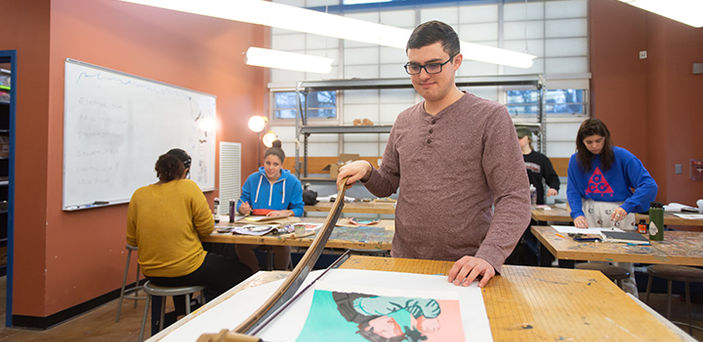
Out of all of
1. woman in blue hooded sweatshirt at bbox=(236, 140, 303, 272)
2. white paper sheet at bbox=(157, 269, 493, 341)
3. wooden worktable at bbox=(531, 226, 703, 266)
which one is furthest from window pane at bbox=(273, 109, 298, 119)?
white paper sheet at bbox=(157, 269, 493, 341)

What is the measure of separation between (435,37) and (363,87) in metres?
4.88

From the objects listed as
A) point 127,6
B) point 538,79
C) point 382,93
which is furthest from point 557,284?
point 382,93

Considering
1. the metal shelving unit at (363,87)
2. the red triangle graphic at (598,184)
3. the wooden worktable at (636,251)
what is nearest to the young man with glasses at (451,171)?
the wooden worktable at (636,251)

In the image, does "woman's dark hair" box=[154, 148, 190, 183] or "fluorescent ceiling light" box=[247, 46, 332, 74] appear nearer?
"woman's dark hair" box=[154, 148, 190, 183]

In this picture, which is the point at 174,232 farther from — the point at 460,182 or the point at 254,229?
the point at 460,182

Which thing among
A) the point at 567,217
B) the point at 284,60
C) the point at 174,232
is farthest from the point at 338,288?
the point at 284,60

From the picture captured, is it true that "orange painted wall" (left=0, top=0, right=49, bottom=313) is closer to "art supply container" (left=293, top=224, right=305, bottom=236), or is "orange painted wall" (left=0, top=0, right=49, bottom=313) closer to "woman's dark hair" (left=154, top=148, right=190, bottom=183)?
"woman's dark hair" (left=154, top=148, right=190, bottom=183)

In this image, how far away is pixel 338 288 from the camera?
0.89m

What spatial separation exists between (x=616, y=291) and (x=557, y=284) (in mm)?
123

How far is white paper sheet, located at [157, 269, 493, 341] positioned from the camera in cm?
69

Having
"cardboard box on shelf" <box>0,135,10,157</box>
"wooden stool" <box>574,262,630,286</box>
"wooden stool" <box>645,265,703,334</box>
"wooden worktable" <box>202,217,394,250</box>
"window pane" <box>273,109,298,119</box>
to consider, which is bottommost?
"wooden stool" <box>645,265,703,334</box>

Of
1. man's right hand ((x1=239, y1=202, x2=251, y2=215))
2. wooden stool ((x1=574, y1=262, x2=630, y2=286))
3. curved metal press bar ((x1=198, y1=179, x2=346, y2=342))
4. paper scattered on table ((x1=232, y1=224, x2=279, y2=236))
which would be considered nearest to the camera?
curved metal press bar ((x1=198, y1=179, x2=346, y2=342))

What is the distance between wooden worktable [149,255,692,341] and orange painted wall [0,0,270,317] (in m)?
2.70

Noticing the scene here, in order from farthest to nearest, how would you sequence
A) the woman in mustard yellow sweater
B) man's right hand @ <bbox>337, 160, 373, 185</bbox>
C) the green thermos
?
the woman in mustard yellow sweater → the green thermos → man's right hand @ <bbox>337, 160, 373, 185</bbox>
